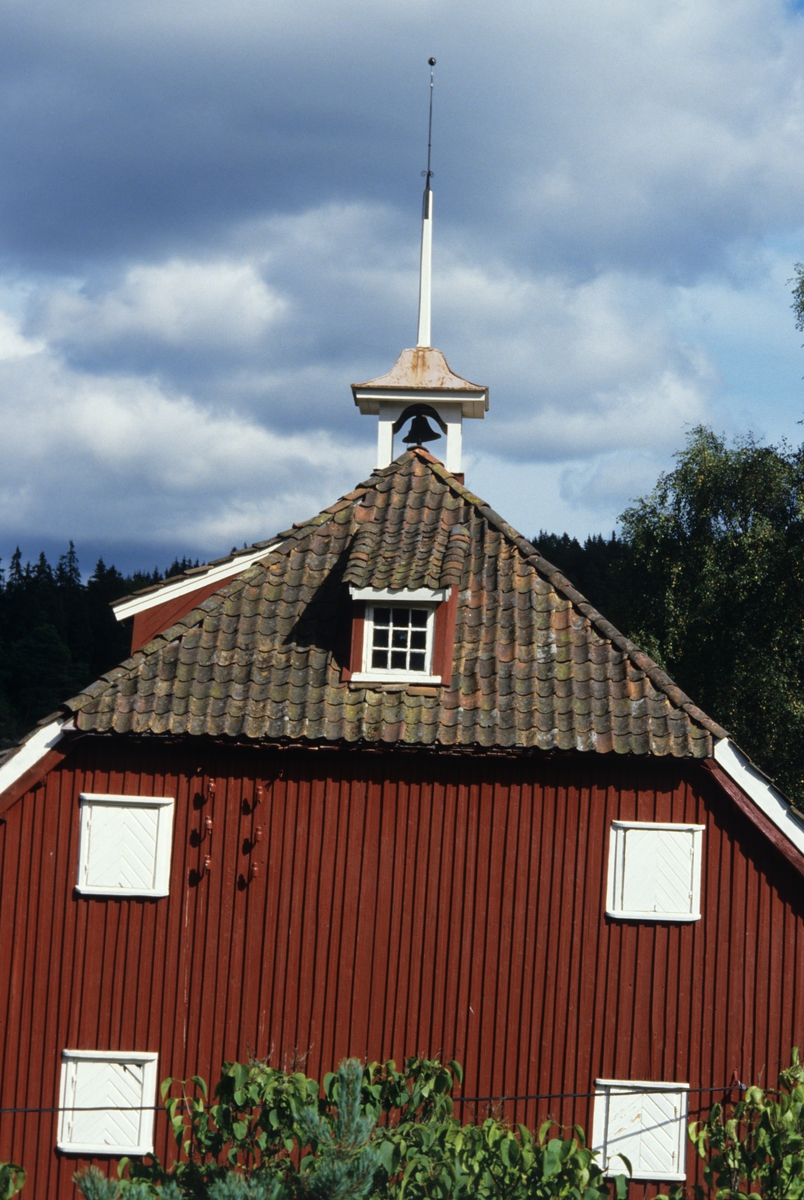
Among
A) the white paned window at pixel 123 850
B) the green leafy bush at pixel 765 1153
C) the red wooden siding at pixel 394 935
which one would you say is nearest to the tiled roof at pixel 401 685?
the red wooden siding at pixel 394 935

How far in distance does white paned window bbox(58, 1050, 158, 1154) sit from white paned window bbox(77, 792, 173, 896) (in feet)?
5.39

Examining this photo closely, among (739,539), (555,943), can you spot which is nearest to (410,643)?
(555,943)

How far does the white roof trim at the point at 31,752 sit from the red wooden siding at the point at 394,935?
34 centimetres

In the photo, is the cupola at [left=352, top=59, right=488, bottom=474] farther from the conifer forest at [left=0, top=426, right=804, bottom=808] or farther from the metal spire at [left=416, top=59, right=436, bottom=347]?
the conifer forest at [left=0, top=426, right=804, bottom=808]

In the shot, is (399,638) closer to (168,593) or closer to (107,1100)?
(168,593)

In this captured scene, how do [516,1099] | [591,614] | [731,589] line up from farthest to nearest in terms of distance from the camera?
[731,589]
[591,614]
[516,1099]

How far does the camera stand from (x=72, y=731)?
1123cm

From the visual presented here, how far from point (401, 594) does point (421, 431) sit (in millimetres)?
4568

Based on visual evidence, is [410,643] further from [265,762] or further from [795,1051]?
Result: [795,1051]

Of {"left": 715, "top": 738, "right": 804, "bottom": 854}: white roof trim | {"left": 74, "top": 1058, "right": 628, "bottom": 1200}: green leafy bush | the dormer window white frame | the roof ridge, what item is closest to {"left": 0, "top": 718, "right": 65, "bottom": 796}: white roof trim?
the dormer window white frame

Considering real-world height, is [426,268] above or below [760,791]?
above

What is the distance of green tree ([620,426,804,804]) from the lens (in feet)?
91.4

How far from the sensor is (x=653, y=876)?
11.4 meters

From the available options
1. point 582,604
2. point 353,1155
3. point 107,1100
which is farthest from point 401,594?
point 353,1155
